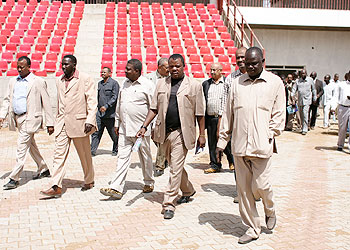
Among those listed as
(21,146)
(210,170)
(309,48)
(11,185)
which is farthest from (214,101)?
(309,48)

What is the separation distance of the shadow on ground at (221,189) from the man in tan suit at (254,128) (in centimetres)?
168

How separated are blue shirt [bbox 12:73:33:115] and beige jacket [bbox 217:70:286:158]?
11.5 ft

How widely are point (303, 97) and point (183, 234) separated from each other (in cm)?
912

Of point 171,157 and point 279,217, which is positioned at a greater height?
point 171,157

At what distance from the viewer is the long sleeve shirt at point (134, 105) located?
545cm

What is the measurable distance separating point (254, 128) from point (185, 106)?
1165mm

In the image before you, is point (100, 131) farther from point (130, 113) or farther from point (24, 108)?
point (130, 113)

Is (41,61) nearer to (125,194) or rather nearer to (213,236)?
(125,194)

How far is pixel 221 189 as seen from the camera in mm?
5996

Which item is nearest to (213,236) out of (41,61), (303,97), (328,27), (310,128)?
(303,97)

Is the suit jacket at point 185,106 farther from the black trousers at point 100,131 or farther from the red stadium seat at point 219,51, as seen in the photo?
the red stadium seat at point 219,51

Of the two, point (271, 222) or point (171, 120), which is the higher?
point (171, 120)

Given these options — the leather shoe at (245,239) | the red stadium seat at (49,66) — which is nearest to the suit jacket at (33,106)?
the leather shoe at (245,239)

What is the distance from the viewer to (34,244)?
388cm
